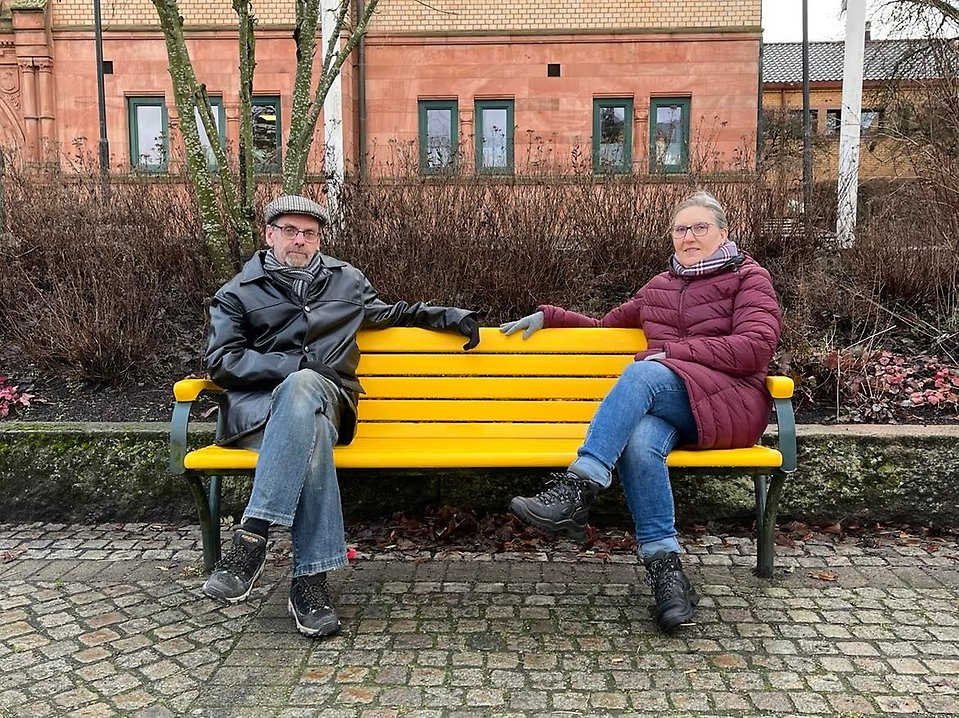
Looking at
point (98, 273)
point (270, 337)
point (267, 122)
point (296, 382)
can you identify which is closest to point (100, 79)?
point (267, 122)

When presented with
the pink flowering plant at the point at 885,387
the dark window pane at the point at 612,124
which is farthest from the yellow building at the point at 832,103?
Result: the dark window pane at the point at 612,124

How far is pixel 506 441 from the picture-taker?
367 cm

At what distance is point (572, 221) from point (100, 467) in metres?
3.81

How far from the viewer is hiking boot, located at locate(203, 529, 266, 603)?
2.93 m

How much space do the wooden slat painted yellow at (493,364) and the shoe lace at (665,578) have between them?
108 cm

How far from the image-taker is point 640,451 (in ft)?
10.1

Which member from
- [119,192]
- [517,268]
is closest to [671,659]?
[517,268]

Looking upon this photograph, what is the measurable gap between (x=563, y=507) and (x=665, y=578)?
1.62ft

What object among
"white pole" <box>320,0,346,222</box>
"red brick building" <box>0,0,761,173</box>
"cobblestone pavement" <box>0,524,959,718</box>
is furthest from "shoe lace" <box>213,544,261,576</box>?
"red brick building" <box>0,0,761,173</box>

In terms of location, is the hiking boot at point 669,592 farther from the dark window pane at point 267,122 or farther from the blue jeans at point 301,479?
the dark window pane at point 267,122

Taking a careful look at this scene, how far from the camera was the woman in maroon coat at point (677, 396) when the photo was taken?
9.82ft

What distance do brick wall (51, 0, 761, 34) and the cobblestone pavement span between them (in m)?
15.8

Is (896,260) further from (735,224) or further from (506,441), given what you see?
(506,441)

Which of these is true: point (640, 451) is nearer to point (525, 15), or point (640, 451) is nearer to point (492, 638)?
point (492, 638)
